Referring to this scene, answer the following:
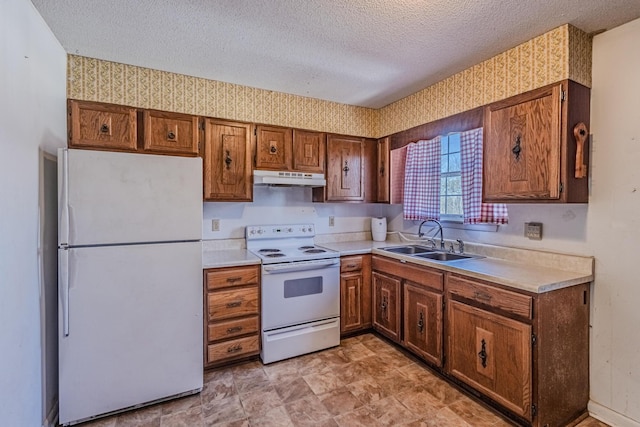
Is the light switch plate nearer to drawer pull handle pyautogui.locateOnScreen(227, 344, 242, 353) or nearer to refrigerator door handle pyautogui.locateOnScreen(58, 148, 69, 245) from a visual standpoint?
drawer pull handle pyautogui.locateOnScreen(227, 344, 242, 353)

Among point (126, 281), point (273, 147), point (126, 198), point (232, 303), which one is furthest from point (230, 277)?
point (273, 147)

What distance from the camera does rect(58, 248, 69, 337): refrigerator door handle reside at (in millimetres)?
1802

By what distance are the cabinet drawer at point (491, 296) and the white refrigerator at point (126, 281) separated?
181cm

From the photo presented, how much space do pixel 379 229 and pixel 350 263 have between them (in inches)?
32.3

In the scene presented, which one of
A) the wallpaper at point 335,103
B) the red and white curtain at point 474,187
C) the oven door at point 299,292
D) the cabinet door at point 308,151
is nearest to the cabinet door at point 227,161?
the wallpaper at point 335,103

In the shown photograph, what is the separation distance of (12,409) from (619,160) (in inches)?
137

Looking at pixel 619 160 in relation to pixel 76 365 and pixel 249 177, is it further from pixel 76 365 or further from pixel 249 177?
pixel 76 365

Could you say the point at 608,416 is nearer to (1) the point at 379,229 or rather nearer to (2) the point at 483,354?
(2) the point at 483,354

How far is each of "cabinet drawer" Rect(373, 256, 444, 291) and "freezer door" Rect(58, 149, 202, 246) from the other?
5.50 ft

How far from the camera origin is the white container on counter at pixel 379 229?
12.0ft

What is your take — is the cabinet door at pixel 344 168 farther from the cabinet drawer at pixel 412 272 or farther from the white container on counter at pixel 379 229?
the cabinet drawer at pixel 412 272

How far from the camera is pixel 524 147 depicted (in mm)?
2023

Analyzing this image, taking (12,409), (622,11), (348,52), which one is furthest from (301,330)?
(622,11)

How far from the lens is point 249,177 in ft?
9.29
